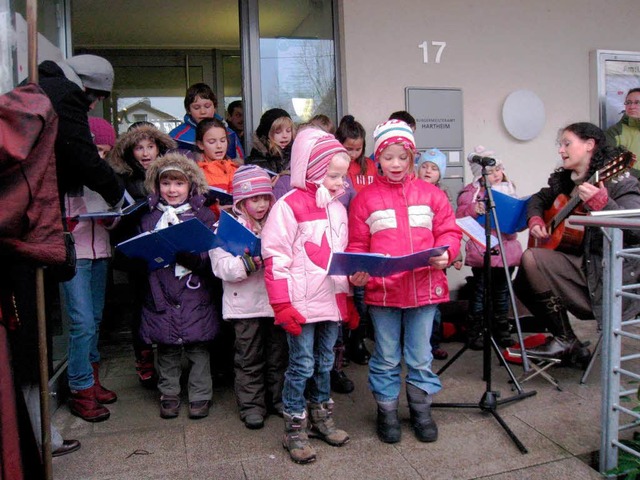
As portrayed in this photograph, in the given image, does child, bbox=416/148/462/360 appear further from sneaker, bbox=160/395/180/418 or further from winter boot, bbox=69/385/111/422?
winter boot, bbox=69/385/111/422

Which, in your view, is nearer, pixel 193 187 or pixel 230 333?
pixel 193 187

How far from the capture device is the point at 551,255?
13.9 feet

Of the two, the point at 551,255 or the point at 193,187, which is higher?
the point at 193,187

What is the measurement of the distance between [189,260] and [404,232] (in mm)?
1284

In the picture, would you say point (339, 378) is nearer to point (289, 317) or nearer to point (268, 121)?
point (289, 317)

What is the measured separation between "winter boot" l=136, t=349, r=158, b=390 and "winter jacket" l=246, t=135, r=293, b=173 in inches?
60.2

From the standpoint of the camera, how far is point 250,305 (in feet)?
11.7

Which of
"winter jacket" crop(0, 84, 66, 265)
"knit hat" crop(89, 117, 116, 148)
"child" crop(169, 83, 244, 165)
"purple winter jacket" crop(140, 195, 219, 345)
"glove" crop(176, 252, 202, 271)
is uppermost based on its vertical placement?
"child" crop(169, 83, 244, 165)

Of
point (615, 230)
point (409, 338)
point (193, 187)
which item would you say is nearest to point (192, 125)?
point (193, 187)

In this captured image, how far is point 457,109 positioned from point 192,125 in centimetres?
252

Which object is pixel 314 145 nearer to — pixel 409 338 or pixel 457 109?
pixel 409 338

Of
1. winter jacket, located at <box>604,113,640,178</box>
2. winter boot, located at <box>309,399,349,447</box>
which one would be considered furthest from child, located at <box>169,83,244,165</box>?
winter jacket, located at <box>604,113,640,178</box>

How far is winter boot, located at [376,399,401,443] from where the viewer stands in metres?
3.31

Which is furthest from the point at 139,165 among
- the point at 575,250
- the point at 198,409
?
the point at 575,250
